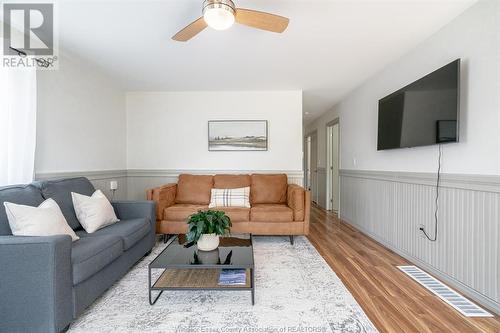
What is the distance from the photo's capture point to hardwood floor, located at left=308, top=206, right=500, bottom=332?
1622 millimetres

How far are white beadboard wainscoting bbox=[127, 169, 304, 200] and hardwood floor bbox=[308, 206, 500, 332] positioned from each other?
1.15m

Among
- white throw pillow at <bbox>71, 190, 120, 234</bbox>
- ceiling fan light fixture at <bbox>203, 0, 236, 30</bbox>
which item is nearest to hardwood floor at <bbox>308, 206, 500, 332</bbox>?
ceiling fan light fixture at <bbox>203, 0, 236, 30</bbox>

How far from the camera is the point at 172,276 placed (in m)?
1.93

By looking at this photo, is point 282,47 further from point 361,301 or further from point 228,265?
point 361,301

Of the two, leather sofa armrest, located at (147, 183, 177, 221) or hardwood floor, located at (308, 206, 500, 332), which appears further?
leather sofa armrest, located at (147, 183, 177, 221)

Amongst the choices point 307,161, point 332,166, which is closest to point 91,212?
point 332,166

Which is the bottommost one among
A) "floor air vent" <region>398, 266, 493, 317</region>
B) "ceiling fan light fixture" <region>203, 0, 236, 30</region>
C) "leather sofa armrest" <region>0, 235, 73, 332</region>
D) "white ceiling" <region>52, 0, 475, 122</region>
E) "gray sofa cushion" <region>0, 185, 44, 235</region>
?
"floor air vent" <region>398, 266, 493, 317</region>

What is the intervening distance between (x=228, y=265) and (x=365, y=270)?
4.92ft

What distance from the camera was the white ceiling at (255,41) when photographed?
6.31 feet

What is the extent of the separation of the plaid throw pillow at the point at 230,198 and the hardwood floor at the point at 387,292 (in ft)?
3.60

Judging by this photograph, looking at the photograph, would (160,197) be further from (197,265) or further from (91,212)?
(197,265)

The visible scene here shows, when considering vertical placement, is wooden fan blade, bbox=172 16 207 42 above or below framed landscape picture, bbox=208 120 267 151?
above

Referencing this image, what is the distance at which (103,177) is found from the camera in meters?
3.52

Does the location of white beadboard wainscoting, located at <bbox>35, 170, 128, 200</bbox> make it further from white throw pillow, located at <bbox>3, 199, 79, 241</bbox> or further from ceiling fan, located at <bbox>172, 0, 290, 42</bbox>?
ceiling fan, located at <bbox>172, 0, 290, 42</bbox>
